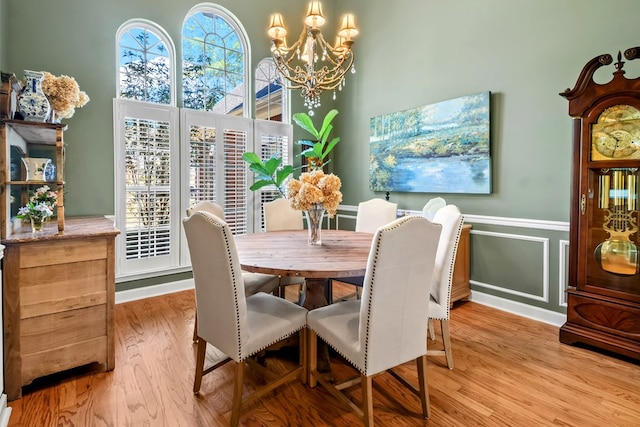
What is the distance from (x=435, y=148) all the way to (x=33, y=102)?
11.3 feet

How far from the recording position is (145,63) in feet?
12.5

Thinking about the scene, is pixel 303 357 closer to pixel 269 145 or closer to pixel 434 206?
pixel 434 206

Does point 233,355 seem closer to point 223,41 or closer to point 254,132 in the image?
point 254,132

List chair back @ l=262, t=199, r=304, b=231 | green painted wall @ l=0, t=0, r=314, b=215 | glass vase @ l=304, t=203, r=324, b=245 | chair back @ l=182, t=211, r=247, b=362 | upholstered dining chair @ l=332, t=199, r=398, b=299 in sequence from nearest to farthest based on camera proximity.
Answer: chair back @ l=182, t=211, r=247, b=362 → glass vase @ l=304, t=203, r=324, b=245 → green painted wall @ l=0, t=0, r=314, b=215 → upholstered dining chair @ l=332, t=199, r=398, b=299 → chair back @ l=262, t=199, r=304, b=231

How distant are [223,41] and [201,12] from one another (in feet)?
1.25

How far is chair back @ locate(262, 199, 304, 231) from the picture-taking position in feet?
11.8

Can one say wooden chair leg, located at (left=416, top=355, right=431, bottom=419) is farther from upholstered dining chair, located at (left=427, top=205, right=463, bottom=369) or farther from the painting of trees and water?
the painting of trees and water

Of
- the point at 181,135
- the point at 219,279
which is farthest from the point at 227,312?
the point at 181,135

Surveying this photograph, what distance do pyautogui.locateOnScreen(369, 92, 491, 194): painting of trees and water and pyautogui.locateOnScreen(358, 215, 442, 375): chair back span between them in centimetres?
216

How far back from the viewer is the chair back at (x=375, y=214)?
11.3 feet

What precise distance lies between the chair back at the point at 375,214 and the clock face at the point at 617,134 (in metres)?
1.62

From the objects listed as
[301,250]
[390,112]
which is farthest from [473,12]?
[301,250]

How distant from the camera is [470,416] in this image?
1849 millimetres

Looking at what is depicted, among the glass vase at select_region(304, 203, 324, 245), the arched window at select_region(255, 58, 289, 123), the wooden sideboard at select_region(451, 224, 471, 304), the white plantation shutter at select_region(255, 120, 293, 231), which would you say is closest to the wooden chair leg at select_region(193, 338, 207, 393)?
the glass vase at select_region(304, 203, 324, 245)
